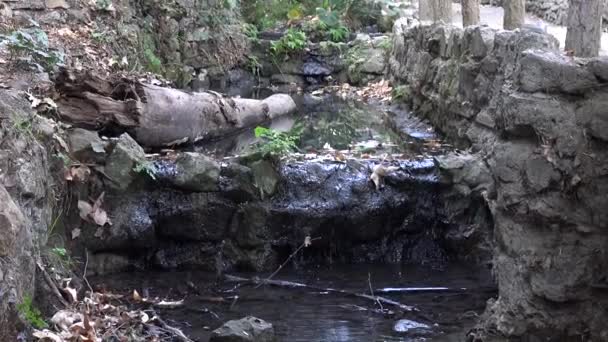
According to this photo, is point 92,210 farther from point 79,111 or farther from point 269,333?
point 269,333

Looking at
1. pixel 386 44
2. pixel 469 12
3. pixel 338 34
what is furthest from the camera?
pixel 338 34

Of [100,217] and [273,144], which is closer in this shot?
[100,217]

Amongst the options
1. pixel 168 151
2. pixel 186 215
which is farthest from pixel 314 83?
pixel 186 215

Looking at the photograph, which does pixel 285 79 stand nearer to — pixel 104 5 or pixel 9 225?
pixel 104 5

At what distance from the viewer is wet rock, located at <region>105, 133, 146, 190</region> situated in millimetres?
7141

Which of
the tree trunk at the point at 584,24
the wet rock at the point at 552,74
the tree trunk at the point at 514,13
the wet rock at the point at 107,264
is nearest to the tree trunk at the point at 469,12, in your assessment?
the tree trunk at the point at 514,13

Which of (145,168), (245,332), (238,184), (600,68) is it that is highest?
(600,68)

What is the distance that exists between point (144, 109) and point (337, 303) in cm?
338

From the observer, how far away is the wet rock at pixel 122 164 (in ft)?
23.4

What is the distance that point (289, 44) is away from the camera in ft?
57.3

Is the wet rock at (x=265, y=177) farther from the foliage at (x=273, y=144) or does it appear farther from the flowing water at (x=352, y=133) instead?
the flowing water at (x=352, y=133)

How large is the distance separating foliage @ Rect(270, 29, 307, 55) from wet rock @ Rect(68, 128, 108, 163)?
34.9 feet

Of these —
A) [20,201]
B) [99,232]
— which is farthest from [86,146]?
[20,201]

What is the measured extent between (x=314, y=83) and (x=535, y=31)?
10986mm
